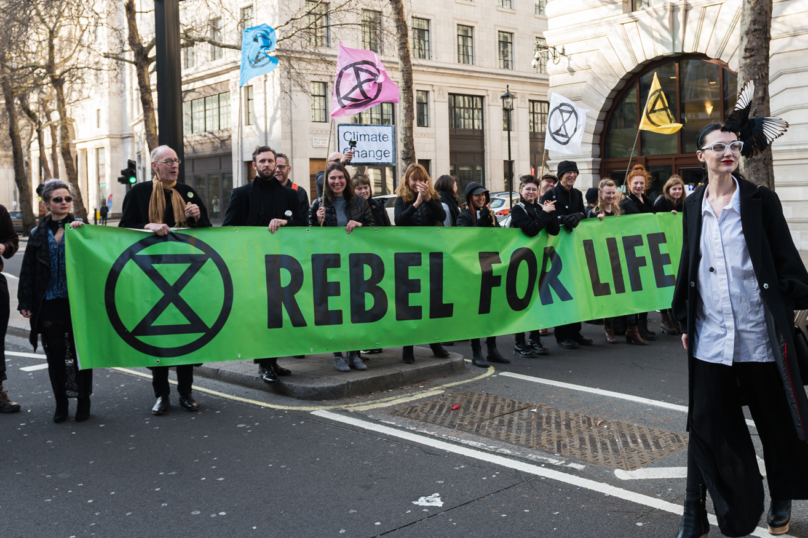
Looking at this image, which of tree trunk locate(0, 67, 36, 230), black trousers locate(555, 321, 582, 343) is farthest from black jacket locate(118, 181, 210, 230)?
tree trunk locate(0, 67, 36, 230)

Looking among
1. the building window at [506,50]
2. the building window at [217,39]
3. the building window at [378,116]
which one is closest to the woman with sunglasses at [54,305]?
the building window at [378,116]

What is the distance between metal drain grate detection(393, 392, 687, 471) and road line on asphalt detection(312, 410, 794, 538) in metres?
0.35

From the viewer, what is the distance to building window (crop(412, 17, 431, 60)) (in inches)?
1763

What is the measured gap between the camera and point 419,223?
855cm

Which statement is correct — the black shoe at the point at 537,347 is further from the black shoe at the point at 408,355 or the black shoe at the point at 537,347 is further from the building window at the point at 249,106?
the building window at the point at 249,106

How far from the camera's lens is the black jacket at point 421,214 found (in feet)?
27.9

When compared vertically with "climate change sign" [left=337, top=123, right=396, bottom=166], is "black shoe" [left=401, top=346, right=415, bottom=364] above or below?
below

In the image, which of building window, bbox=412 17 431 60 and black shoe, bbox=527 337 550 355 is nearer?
black shoe, bbox=527 337 550 355

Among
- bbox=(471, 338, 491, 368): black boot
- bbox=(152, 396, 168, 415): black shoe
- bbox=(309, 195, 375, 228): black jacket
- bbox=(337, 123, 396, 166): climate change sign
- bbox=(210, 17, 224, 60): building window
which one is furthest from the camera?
bbox=(210, 17, 224, 60): building window

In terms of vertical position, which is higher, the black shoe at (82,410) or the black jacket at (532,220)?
the black jacket at (532,220)

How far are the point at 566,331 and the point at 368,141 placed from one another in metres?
5.84

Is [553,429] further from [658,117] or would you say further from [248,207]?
[658,117]

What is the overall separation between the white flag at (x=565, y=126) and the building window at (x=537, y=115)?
122ft

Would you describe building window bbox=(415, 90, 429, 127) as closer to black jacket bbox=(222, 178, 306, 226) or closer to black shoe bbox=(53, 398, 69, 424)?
black jacket bbox=(222, 178, 306, 226)
